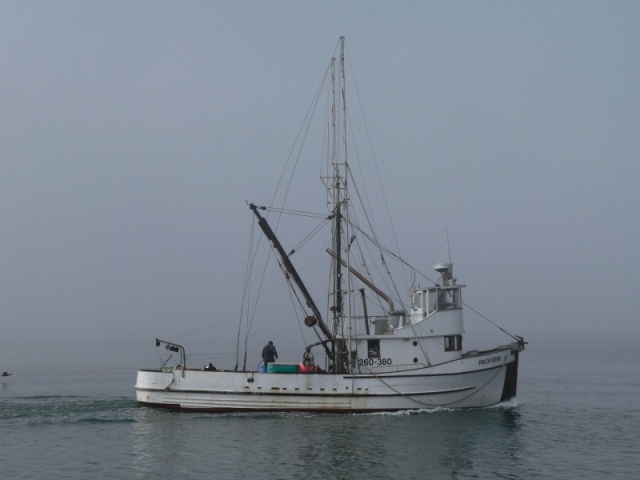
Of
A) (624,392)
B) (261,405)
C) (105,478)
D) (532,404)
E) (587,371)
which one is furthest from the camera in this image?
(587,371)

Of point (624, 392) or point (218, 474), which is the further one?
point (624, 392)

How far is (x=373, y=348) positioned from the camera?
1304 inches

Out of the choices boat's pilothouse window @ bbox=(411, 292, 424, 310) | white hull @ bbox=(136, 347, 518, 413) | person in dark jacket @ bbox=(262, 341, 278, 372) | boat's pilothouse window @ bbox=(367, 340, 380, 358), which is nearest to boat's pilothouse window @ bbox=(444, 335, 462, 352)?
white hull @ bbox=(136, 347, 518, 413)

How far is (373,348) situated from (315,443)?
7.62 m

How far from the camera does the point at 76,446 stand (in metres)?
26.2

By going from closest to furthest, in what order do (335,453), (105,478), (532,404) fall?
(105,478) → (335,453) → (532,404)

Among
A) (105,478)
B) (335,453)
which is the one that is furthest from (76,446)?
(335,453)

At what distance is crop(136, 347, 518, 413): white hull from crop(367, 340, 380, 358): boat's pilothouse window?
1514mm

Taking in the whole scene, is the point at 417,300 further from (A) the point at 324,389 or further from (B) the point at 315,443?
(B) the point at 315,443

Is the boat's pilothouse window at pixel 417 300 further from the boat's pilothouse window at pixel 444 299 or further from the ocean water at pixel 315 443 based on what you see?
the ocean water at pixel 315 443

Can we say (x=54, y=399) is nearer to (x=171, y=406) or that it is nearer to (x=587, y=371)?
(x=171, y=406)

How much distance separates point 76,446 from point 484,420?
16374 millimetres

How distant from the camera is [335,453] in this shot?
24.9 metres

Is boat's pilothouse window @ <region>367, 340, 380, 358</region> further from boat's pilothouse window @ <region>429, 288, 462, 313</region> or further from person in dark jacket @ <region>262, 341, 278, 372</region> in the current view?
person in dark jacket @ <region>262, 341, 278, 372</region>
